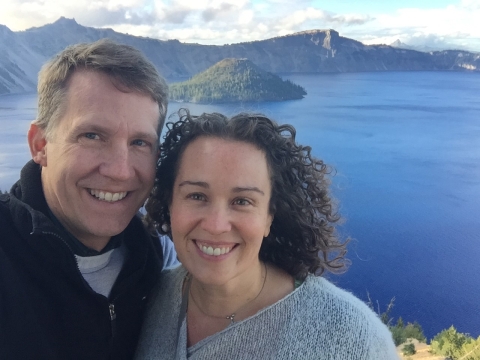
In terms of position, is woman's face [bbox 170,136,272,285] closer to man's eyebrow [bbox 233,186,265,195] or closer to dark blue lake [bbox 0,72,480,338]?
man's eyebrow [bbox 233,186,265,195]

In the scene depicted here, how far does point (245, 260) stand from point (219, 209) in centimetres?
22

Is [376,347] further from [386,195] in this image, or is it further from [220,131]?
[386,195]

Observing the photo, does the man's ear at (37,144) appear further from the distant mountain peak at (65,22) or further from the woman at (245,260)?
the distant mountain peak at (65,22)

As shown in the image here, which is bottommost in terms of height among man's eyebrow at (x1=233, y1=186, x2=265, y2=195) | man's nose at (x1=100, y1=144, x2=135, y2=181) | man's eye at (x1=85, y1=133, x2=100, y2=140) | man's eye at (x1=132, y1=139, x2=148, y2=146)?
man's eyebrow at (x1=233, y1=186, x2=265, y2=195)

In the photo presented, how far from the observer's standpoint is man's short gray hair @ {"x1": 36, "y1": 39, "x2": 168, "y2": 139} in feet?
5.14

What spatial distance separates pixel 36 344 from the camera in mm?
1350

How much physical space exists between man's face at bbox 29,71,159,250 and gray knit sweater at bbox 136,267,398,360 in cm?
54

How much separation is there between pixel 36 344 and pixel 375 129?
96.7ft

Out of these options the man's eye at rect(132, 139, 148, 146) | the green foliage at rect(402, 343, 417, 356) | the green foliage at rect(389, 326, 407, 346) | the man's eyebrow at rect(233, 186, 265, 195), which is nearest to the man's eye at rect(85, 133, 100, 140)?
the man's eye at rect(132, 139, 148, 146)

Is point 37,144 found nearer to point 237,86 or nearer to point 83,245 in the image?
point 83,245

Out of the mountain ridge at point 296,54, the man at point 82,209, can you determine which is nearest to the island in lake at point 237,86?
the mountain ridge at point 296,54

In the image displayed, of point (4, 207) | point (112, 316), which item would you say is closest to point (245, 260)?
point (112, 316)

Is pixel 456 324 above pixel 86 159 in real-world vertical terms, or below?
below

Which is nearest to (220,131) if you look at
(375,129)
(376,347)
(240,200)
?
(240,200)
